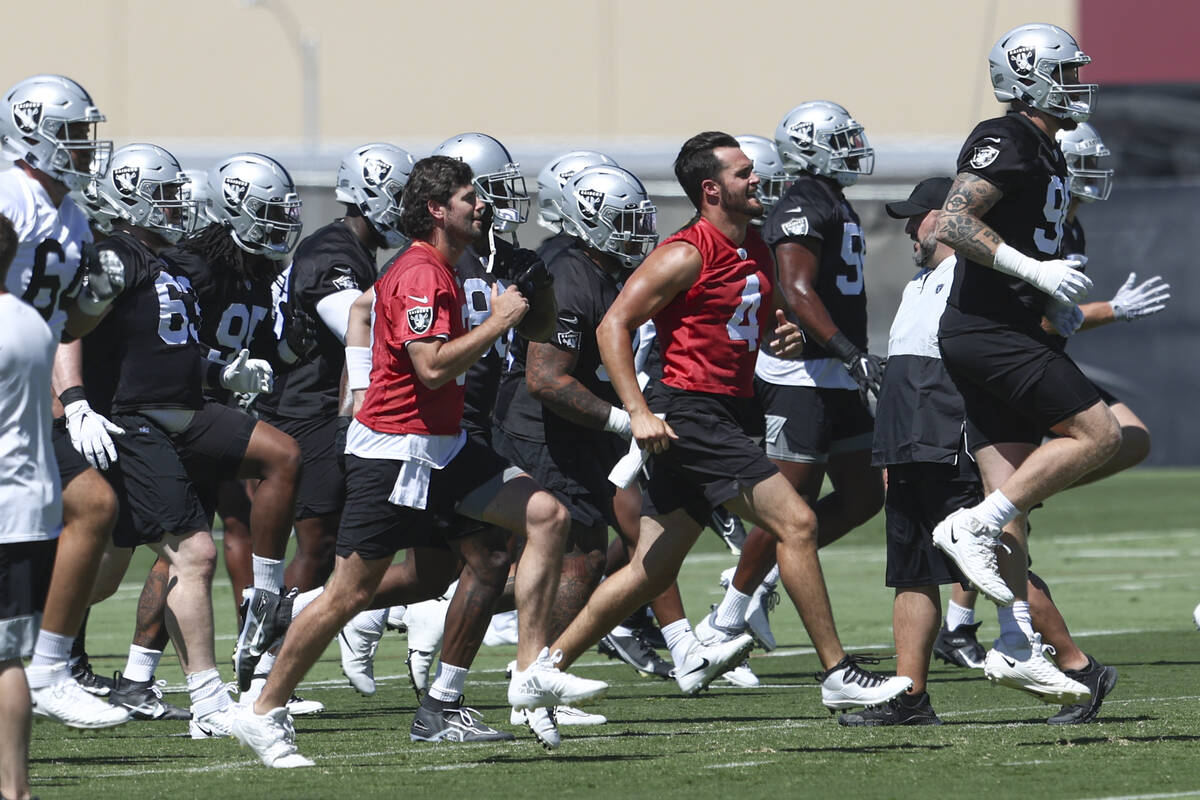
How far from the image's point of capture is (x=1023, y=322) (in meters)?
7.14

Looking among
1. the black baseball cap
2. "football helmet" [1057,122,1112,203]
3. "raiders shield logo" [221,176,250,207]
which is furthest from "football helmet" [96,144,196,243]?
"football helmet" [1057,122,1112,203]

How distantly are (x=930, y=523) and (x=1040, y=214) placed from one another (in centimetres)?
122

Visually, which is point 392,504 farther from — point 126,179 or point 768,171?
point 768,171

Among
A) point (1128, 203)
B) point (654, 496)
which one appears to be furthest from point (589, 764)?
point (1128, 203)

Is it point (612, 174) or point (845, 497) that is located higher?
point (612, 174)

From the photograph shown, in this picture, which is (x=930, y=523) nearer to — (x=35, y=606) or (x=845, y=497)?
(x=845, y=497)

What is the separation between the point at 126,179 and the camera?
360 inches

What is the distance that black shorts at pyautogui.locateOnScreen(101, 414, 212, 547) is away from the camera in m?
7.73

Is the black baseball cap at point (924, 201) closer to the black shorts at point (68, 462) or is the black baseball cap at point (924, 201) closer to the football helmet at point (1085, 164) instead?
the football helmet at point (1085, 164)

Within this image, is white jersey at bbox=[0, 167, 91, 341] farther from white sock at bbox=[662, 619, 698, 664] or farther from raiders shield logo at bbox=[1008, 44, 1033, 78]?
raiders shield logo at bbox=[1008, 44, 1033, 78]

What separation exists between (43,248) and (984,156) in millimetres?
3113

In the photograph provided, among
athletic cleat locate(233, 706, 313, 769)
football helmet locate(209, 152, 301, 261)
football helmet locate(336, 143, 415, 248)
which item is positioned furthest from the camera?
football helmet locate(336, 143, 415, 248)

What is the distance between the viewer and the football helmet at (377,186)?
941 centimetres

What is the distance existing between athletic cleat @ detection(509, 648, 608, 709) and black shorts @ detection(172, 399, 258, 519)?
6.49 ft
